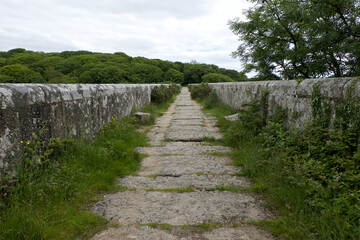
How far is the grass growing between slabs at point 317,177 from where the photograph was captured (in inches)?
68.4

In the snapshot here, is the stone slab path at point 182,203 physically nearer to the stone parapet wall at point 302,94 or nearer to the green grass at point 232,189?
the green grass at point 232,189

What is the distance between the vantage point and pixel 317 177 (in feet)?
7.07

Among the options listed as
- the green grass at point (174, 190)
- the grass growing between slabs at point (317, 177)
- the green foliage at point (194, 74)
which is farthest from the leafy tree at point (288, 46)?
the green foliage at point (194, 74)

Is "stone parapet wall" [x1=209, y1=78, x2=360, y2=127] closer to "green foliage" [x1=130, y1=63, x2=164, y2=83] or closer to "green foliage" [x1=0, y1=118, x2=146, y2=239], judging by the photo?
"green foliage" [x1=0, y1=118, x2=146, y2=239]

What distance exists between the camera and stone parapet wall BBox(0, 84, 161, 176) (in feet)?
6.54

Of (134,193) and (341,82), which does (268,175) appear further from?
(134,193)

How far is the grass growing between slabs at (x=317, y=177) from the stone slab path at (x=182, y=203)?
0.21 m

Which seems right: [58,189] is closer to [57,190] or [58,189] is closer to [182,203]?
Answer: [57,190]

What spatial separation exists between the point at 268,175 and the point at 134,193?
1.62 m

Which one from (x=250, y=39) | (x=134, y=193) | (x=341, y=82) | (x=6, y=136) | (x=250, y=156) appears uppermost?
(x=250, y=39)

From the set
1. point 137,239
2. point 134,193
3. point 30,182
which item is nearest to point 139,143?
point 134,193

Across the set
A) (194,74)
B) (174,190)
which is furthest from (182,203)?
(194,74)

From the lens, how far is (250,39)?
1298cm

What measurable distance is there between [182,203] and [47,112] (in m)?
1.79
